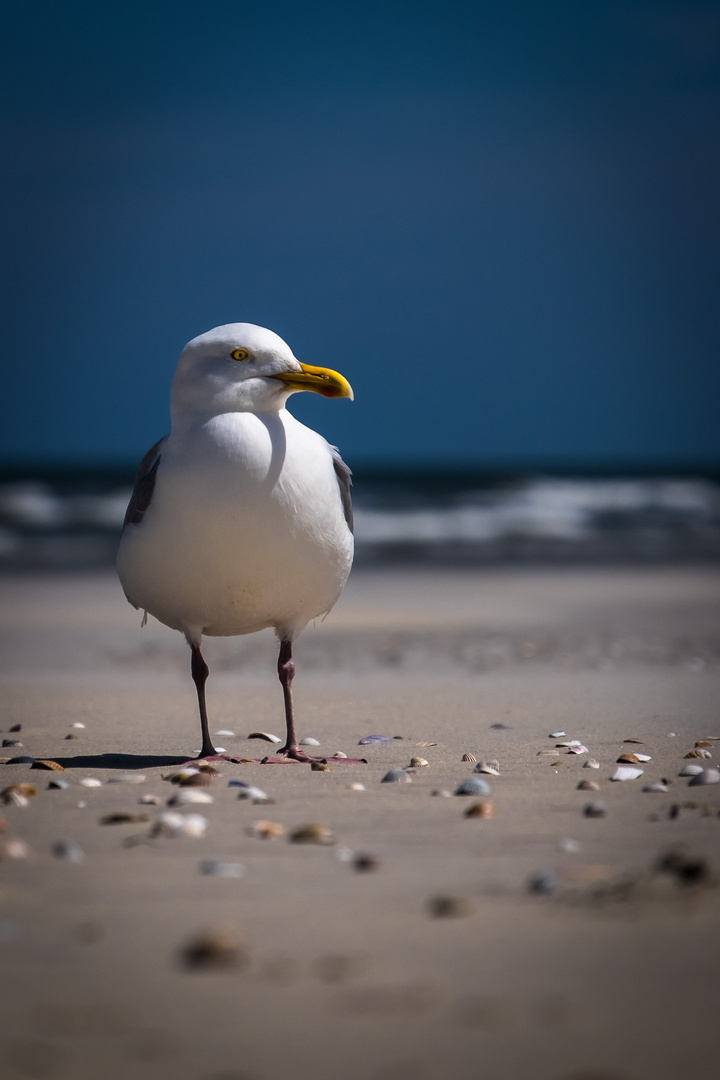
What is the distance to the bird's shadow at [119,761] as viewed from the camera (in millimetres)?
4625

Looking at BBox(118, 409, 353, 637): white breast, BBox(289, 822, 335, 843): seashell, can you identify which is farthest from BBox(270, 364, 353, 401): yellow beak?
BBox(289, 822, 335, 843): seashell

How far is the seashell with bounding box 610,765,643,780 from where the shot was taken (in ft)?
13.3

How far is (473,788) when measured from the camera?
3762 mm

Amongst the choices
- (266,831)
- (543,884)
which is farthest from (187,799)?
(543,884)

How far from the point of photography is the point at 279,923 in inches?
96.4

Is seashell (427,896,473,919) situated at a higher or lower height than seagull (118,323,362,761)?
lower

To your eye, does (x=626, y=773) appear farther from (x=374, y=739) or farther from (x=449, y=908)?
(x=449, y=908)

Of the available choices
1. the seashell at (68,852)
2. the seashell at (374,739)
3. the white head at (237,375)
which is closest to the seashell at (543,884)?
the seashell at (68,852)

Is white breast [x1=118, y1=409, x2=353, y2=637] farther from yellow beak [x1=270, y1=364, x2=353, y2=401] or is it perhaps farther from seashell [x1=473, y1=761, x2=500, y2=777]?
seashell [x1=473, y1=761, x2=500, y2=777]

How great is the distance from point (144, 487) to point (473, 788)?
5.98 feet

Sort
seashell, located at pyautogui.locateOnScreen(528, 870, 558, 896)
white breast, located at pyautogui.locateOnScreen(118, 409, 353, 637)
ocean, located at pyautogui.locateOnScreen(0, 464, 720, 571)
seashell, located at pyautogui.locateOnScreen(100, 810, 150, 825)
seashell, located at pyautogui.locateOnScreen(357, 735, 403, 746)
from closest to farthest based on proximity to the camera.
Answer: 1. seashell, located at pyautogui.locateOnScreen(528, 870, 558, 896)
2. seashell, located at pyautogui.locateOnScreen(100, 810, 150, 825)
3. white breast, located at pyautogui.locateOnScreen(118, 409, 353, 637)
4. seashell, located at pyautogui.locateOnScreen(357, 735, 403, 746)
5. ocean, located at pyautogui.locateOnScreen(0, 464, 720, 571)

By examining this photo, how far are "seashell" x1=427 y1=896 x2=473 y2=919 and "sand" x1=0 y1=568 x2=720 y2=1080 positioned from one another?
0.01 meters

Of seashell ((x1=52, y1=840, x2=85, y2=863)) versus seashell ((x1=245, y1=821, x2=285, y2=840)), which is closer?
seashell ((x1=52, y1=840, x2=85, y2=863))

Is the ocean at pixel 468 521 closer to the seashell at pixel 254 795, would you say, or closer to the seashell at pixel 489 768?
the seashell at pixel 489 768
